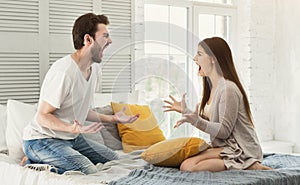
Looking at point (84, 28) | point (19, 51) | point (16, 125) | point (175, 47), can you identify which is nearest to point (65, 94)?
point (84, 28)

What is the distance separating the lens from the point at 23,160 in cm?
314

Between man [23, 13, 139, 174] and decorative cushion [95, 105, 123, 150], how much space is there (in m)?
0.48

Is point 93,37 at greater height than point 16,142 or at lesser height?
greater

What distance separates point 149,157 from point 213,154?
1.16 ft

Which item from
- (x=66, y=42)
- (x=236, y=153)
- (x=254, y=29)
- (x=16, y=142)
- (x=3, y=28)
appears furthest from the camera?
(x=254, y=29)

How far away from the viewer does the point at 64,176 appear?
107 inches

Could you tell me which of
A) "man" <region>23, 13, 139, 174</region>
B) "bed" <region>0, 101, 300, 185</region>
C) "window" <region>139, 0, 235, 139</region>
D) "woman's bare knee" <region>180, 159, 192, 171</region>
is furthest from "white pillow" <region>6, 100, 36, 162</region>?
"woman's bare knee" <region>180, 159, 192, 171</region>

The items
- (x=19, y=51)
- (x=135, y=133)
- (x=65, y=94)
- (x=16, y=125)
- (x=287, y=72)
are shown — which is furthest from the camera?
(x=287, y=72)

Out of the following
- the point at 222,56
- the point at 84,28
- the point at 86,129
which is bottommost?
the point at 86,129

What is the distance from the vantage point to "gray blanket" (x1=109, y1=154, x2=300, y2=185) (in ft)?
8.16

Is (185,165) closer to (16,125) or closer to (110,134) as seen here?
(110,134)

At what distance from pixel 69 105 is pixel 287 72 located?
3.25 m

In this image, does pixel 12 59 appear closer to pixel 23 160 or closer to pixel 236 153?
pixel 23 160

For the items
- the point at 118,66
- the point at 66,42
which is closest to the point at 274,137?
the point at 118,66
